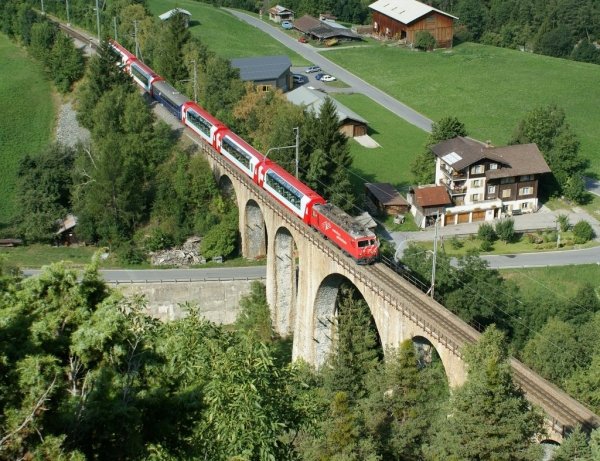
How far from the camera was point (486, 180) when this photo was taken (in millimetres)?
76688

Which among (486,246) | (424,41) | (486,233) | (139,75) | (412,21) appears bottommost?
(486,246)

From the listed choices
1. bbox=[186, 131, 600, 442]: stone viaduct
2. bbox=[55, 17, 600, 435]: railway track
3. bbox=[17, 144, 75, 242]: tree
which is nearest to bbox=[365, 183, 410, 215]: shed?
bbox=[186, 131, 600, 442]: stone viaduct

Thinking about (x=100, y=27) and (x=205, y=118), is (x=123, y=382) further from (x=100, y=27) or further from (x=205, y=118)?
(x=100, y=27)

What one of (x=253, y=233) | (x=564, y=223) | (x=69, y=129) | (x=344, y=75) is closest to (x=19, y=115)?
(x=69, y=129)

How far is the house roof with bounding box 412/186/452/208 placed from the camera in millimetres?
75512

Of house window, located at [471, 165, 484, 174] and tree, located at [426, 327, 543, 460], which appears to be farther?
house window, located at [471, 165, 484, 174]

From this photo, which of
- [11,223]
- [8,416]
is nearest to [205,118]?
[11,223]

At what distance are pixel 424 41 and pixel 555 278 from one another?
266 feet

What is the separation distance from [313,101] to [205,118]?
26.4 meters

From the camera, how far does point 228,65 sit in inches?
3595

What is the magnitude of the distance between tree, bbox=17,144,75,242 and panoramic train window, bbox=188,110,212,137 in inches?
554

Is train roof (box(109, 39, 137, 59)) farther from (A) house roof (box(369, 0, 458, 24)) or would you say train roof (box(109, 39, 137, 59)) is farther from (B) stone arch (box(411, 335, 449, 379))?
(B) stone arch (box(411, 335, 449, 379))

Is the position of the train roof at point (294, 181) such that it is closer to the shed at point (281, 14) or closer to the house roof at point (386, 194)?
the house roof at point (386, 194)

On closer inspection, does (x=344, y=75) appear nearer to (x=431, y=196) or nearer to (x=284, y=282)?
(x=431, y=196)
